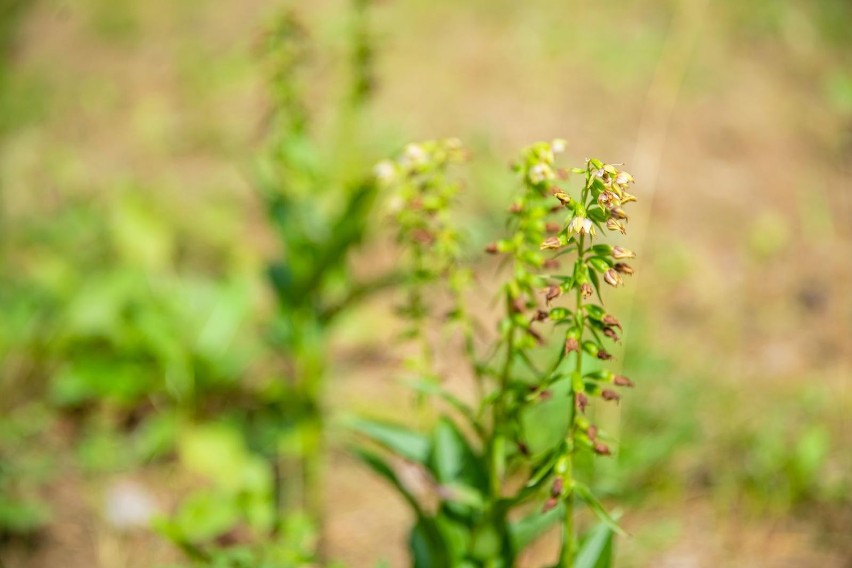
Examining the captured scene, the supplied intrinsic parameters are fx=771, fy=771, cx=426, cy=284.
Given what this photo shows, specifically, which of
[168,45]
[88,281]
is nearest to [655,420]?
[88,281]

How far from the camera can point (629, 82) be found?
4863mm

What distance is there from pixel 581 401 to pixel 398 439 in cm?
57

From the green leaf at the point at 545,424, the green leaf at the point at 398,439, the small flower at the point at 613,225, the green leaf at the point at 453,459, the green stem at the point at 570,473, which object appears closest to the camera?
the small flower at the point at 613,225

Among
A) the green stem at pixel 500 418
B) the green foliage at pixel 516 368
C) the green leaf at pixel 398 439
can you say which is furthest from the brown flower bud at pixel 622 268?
the green leaf at pixel 398 439

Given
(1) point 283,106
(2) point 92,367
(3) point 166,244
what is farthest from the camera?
(3) point 166,244

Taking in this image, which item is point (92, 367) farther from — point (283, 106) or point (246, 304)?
point (283, 106)

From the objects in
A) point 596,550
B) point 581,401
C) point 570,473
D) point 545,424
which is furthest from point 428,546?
point 545,424

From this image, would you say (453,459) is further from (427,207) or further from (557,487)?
(427,207)

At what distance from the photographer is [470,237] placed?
2.90m

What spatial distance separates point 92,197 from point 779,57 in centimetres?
Result: 441

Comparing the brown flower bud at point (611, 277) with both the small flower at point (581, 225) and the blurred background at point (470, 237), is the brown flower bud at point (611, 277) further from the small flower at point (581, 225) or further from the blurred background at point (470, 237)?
the blurred background at point (470, 237)

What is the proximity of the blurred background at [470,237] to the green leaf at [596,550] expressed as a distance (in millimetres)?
838

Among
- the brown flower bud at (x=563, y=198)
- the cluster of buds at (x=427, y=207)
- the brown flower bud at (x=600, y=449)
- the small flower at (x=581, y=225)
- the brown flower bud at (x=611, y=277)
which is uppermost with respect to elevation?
the cluster of buds at (x=427, y=207)

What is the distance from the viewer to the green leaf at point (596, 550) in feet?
4.68
